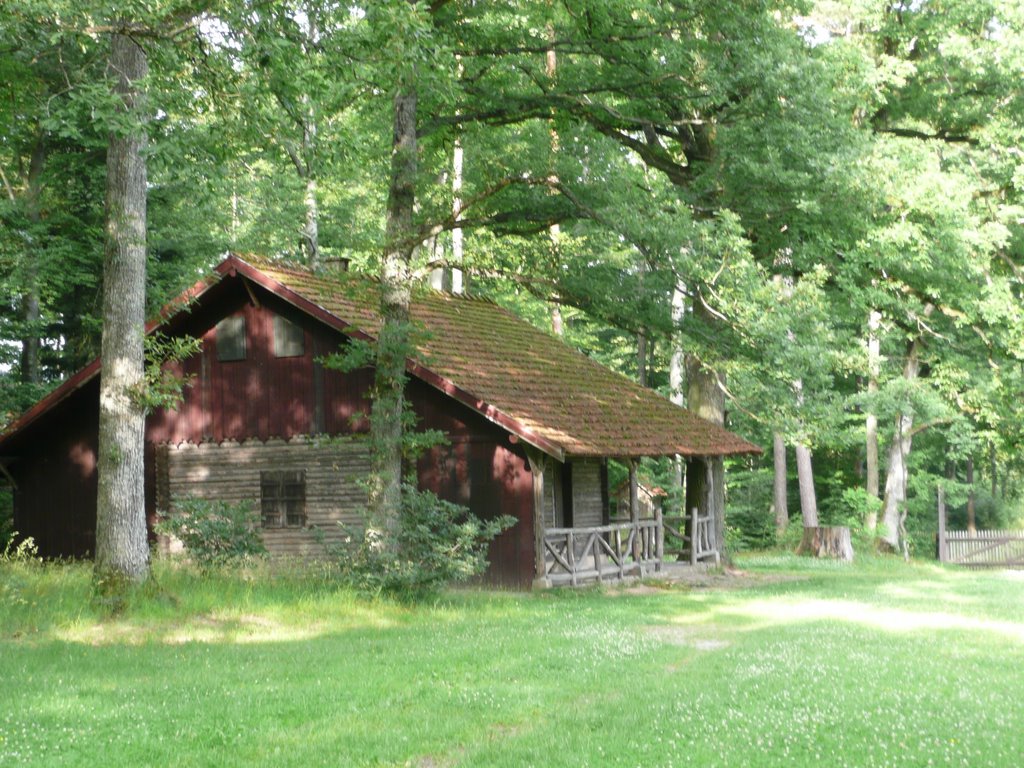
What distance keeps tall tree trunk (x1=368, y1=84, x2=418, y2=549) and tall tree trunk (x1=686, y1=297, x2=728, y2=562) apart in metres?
8.22

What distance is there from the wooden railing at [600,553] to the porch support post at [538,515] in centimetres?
15

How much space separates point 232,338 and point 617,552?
890 cm

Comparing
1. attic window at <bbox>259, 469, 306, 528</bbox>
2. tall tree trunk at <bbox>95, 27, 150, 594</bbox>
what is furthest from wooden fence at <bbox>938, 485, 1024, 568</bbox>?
tall tree trunk at <bbox>95, 27, 150, 594</bbox>

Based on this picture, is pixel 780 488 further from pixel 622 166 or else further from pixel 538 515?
pixel 538 515

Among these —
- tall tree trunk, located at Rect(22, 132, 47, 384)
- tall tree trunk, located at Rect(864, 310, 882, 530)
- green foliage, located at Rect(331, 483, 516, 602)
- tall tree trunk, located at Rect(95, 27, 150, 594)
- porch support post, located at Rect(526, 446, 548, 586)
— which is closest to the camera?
tall tree trunk, located at Rect(95, 27, 150, 594)

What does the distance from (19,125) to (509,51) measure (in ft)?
39.8

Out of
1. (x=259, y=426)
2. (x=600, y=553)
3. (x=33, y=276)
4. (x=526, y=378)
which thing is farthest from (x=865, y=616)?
(x=33, y=276)

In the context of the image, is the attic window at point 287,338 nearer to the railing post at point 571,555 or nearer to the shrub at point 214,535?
the shrub at point 214,535

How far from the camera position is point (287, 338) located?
75.6 ft

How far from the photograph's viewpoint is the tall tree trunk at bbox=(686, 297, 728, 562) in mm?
27391

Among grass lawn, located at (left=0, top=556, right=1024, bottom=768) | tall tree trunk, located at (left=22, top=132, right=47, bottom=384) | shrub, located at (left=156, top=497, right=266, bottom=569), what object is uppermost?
tall tree trunk, located at (left=22, top=132, right=47, bottom=384)

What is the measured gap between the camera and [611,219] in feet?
62.5

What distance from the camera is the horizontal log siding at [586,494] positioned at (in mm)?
24375

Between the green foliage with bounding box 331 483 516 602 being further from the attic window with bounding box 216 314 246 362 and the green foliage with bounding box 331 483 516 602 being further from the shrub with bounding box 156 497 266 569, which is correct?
the attic window with bounding box 216 314 246 362
